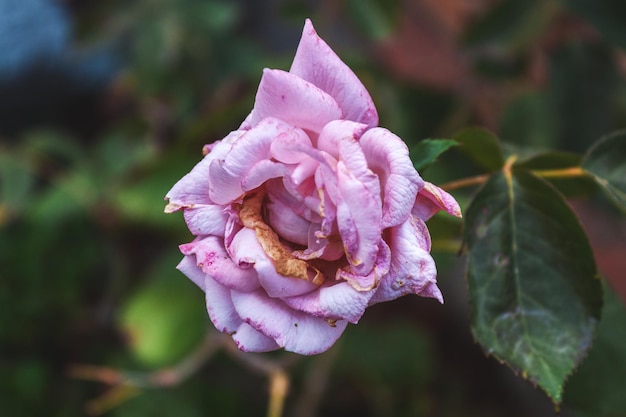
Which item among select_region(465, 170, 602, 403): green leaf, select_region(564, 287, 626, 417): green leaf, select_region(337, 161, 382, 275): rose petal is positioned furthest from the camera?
select_region(564, 287, 626, 417): green leaf

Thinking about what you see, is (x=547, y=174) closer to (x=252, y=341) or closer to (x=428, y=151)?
(x=428, y=151)

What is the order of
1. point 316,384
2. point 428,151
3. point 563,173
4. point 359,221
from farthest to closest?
1. point 316,384
2. point 563,173
3. point 428,151
4. point 359,221

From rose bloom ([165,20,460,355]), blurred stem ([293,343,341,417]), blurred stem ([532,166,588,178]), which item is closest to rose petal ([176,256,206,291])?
rose bloom ([165,20,460,355])

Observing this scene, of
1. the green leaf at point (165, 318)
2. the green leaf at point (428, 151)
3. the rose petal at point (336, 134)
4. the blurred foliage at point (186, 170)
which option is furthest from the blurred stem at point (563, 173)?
the green leaf at point (165, 318)

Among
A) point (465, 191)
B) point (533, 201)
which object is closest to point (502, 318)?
point (533, 201)

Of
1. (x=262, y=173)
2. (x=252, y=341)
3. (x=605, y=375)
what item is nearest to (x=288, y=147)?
(x=262, y=173)

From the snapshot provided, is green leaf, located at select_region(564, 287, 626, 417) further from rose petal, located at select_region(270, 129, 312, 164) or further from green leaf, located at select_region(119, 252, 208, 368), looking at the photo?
green leaf, located at select_region(119, 252, 208, 368)

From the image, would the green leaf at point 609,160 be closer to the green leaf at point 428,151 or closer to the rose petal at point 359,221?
the green leaf at point 428,151
